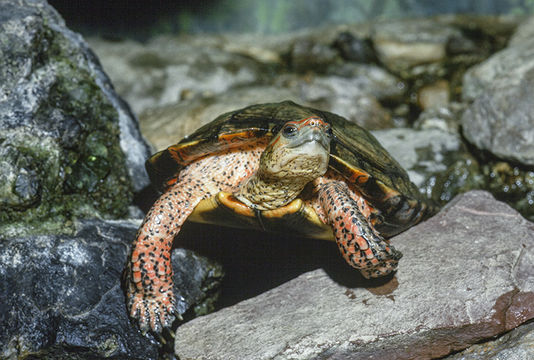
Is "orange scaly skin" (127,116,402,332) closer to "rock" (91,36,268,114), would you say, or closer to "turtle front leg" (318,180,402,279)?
"turtle front leg" (318,180,402,279)

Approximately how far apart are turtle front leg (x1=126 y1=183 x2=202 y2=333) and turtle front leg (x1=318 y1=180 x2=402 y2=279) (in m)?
1.00

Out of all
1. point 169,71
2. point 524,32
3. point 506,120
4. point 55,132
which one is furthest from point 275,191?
point 524,32

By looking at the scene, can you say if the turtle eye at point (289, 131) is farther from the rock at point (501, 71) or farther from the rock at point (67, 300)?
the rock at point (501, 71)

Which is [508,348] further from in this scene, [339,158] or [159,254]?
[159,254]

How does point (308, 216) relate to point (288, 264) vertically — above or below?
above

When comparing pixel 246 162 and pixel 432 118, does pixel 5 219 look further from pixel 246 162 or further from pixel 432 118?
pixel 432 118

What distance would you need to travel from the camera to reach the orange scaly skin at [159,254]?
2736 mm

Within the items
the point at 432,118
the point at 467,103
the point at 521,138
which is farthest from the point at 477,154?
the point at 467,103

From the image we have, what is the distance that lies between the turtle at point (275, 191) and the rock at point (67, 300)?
0.12 metres

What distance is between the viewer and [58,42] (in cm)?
359

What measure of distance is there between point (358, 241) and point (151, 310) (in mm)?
1256

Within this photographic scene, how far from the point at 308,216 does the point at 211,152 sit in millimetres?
790

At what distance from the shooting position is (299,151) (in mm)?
2469

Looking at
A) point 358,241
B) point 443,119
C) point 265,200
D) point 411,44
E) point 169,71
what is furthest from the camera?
point 411,44
